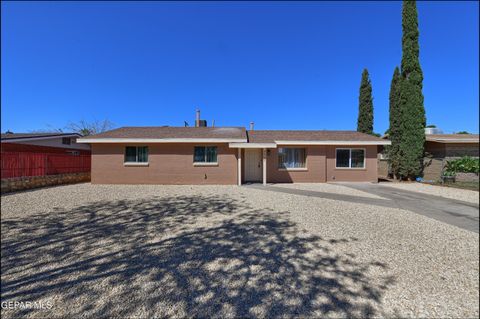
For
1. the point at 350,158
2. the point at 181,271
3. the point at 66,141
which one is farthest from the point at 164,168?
the point at 350,158

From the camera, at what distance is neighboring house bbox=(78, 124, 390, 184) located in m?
12.7

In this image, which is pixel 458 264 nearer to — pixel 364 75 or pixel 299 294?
pixel 299 294

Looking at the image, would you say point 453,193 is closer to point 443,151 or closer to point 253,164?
point 443,151

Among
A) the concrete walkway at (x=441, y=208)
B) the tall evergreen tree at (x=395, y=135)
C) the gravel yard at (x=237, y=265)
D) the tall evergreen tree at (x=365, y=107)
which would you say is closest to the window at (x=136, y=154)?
the gravel yard at (x=237, y=265)

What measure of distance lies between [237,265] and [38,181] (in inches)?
Answer: 405

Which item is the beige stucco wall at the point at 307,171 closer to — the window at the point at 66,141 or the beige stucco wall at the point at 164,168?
the beige stucco wall at the point at 164,168

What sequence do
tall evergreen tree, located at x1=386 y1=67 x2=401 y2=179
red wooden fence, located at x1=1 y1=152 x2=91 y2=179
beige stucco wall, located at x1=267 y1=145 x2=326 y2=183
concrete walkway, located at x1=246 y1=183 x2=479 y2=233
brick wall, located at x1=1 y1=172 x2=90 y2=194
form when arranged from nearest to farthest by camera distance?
concrete walkway, located at x1=246 y1=183 x2=479 y2=233
red wooden fence, located at x1=1 y1=152 x2=91 y2=179
brick wall, located at x1=1 y1=172 x2=90 y2=194
beige stucco wall, located at x1=267 y1=145 x2=326 y2=183
tall evergreen tree, located at x1=386 y1=67 x2=401 y2=179

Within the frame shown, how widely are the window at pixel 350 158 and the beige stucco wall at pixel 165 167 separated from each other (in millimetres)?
7341

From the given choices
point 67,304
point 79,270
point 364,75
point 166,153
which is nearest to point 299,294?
point 67,304

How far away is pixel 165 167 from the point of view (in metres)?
12.9

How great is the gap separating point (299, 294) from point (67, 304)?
9.18ft

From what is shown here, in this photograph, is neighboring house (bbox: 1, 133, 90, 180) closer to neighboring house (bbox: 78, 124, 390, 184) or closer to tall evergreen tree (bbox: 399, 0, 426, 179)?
neighboring house (bbox: 78, 124, 390, 184)

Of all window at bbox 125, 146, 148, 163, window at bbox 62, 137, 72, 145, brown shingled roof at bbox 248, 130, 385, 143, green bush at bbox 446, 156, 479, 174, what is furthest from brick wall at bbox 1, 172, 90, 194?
green bush at bbox 446, 156, 479, 174

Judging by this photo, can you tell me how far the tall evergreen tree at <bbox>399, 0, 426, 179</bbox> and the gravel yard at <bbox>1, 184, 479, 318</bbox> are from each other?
11.7m
